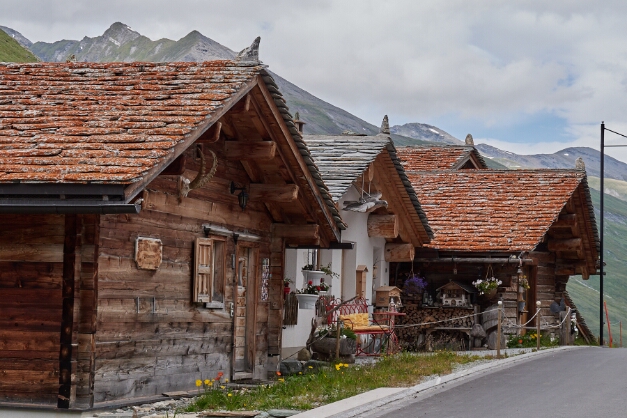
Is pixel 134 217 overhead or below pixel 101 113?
below

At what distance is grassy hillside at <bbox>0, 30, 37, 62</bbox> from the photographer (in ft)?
200

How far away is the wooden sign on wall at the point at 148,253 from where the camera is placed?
13141mm

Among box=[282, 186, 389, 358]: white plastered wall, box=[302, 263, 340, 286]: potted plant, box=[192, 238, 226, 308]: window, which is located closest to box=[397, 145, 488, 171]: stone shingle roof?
box=[282, 186, 389, 358]: white plastered wall

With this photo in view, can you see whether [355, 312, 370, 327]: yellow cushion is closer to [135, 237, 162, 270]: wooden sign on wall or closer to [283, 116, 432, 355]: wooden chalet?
[283, 116, 432, 355]: wooden chalet

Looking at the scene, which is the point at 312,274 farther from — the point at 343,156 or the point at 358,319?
the point at 343,156

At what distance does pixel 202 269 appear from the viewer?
14.9m

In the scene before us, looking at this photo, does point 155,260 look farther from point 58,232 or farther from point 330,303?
point 330,303

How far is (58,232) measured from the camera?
1208 cm

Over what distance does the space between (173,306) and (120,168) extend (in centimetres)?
338

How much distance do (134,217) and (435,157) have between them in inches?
956

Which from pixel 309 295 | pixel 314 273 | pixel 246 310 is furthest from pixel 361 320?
pixel 246 310

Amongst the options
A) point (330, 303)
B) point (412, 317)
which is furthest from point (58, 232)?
point (412, 317)

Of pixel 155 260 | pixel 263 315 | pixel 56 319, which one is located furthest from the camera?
pixel 263 315

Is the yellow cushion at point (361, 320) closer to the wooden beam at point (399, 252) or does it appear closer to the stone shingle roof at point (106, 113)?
the wooden beam at point (399, 252)
